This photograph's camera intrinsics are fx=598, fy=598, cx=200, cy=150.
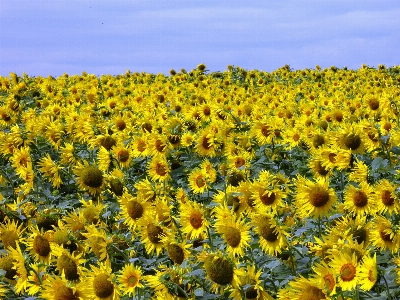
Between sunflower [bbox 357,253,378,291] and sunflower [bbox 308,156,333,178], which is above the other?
sunflower [bbox 308,156,333,178]

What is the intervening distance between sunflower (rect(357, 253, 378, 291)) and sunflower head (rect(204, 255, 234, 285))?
79 centimetres

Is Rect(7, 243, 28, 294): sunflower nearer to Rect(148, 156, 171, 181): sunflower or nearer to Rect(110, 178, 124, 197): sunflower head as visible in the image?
Rect(110, 178, 124, 197): sunflower head

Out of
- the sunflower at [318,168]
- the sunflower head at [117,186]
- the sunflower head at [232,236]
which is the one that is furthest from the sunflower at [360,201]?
the sunflower head at [117,186]

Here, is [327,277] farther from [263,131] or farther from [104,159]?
[263,131]

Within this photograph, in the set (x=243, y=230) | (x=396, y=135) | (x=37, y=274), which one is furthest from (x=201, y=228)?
(x=396, y=135)

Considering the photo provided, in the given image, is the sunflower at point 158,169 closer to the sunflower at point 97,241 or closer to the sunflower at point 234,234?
the sunflower at point 97,241

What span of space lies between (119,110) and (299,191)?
728cm

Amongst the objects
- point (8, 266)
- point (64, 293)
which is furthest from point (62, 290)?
point (8, 266)

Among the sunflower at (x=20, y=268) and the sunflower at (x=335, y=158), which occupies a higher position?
the sunflower at (x=335, y=158)

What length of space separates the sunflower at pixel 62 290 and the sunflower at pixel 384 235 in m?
2.09

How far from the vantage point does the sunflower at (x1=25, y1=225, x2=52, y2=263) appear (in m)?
4.77

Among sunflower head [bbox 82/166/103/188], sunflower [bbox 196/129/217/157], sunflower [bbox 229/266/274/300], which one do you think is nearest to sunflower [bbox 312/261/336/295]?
sunflower [bbox 229/266/274/300]

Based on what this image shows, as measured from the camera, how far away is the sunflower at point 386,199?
498cm

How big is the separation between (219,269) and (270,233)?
62cm
